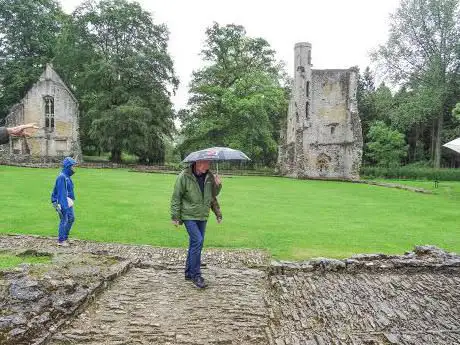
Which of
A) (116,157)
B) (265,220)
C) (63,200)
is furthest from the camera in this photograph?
(116,157)

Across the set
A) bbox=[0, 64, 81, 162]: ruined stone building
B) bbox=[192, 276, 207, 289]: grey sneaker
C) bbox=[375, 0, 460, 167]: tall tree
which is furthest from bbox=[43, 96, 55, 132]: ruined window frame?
bbox=[192, 276, 207, 289]: grey sneaker

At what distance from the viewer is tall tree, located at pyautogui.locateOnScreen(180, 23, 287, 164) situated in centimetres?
4834

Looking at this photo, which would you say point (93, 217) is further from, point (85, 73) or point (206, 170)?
point (85, 73)

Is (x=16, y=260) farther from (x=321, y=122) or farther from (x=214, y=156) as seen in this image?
(x=321, y=122)

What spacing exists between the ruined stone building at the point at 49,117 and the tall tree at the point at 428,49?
114ft

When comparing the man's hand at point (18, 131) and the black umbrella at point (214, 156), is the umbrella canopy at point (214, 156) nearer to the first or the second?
the black umbrella at point (214, 156)

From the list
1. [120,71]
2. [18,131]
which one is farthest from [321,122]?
[18,131]

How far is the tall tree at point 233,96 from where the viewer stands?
48.3m

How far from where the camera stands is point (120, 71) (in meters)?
47.1

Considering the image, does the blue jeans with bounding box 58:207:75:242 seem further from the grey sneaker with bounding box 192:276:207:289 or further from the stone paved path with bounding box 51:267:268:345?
the grey sneaker with bounding box 192:276:207:289

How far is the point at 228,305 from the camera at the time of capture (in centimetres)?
779

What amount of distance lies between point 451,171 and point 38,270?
152 ft

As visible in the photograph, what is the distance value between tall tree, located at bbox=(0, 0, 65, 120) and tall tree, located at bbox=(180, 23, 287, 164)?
16.8m

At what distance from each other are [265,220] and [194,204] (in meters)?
8.77
